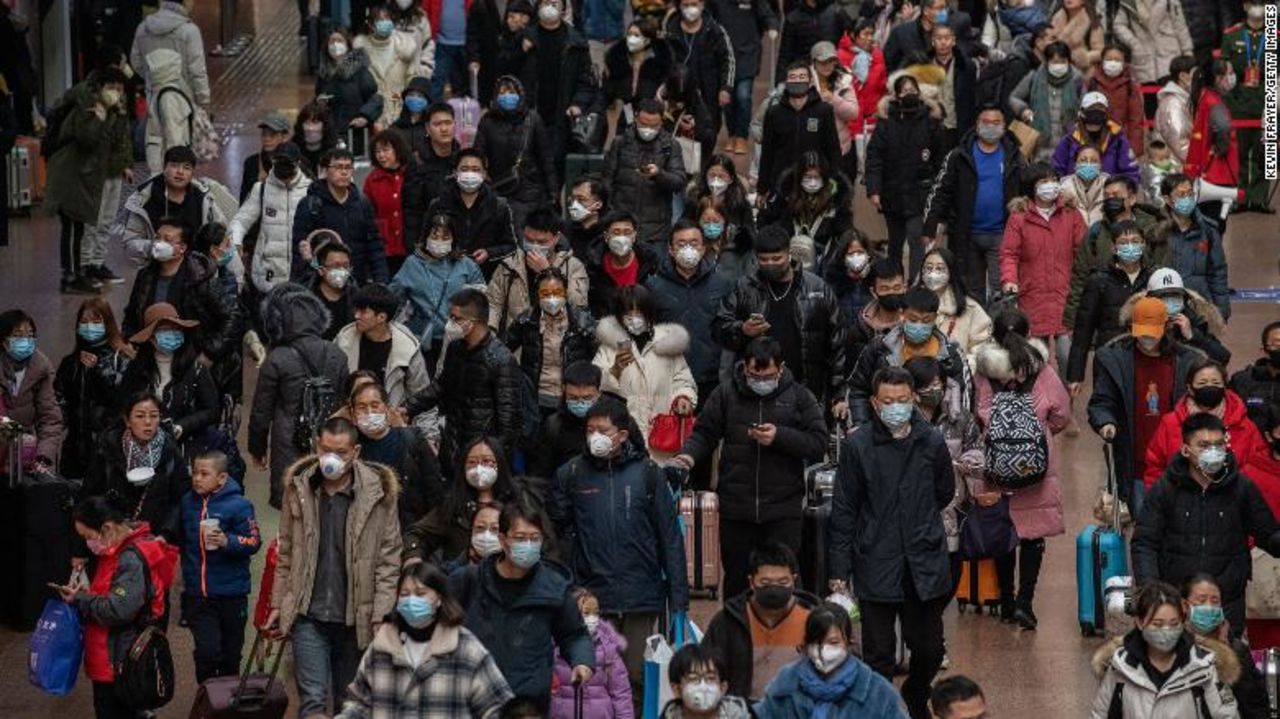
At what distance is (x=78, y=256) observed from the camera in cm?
2434

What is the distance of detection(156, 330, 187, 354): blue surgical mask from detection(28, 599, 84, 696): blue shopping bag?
7.41 feet

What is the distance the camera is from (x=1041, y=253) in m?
20.9

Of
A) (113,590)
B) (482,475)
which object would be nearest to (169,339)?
(113,590)

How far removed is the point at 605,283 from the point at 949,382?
3.04 meters

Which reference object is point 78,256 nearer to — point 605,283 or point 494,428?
point 605,283

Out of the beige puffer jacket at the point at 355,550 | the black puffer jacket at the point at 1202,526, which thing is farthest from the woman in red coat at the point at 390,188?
the black puffer jacket at the point at 1202,526

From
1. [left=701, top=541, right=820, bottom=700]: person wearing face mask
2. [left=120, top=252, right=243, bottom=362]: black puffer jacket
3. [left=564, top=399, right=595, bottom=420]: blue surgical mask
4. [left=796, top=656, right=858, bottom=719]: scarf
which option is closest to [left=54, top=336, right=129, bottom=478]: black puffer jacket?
[left=120, top=252, right=243, bottom=362]: black puffer jacket

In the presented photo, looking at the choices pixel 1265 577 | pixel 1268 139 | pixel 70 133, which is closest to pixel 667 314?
pixel 1265 577

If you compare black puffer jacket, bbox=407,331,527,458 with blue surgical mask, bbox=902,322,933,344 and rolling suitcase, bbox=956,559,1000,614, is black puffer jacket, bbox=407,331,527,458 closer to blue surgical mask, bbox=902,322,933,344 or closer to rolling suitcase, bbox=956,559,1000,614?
blue surgical mask, bbox=902,322,933,344

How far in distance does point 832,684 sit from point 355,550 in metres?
2.73

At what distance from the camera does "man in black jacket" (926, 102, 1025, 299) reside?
71.9 ft

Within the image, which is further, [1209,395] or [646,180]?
[646,180]

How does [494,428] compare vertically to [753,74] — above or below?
below

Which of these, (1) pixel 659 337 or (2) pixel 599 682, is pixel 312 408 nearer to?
(1) pixel 659 337
